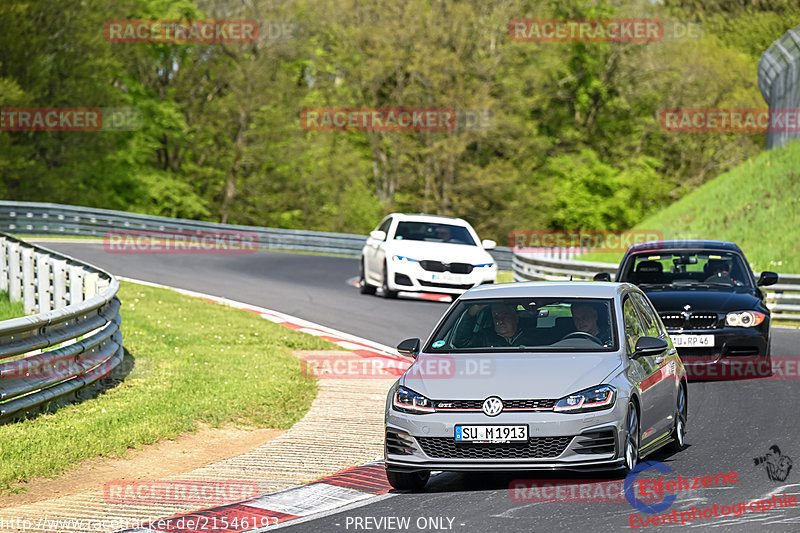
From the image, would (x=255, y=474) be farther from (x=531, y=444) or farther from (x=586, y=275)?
(x=586, y=275)

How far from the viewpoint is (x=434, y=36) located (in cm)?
5619

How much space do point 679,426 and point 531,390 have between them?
2.33 metres

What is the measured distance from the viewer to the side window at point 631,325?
9203 millimetres

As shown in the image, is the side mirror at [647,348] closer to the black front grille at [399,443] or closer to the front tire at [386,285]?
the black front grille at [399,443]

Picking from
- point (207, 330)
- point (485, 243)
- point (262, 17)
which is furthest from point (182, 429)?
point (262, 17)

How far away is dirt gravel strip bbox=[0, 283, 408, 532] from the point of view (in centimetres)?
766

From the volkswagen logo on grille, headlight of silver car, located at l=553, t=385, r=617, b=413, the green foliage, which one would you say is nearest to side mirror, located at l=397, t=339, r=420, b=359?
the volkswagen logo on grille

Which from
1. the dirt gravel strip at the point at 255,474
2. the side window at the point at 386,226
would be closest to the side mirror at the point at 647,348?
the dirt gravel strip at the point at 255,474

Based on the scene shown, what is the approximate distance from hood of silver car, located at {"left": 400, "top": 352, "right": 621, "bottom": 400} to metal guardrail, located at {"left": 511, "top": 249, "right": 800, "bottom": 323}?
14.7 m

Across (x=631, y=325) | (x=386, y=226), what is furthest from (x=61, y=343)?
(x=386, y=226)

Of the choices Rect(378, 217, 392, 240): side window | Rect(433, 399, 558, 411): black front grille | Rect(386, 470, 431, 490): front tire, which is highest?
Rect(433, 399, 558, 411): black front grille

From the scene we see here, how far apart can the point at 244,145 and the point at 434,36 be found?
12.9 meters

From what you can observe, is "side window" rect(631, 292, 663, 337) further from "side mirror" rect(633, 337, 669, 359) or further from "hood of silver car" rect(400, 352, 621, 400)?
"hood of silver car" rect(400, 352, 621, 400)

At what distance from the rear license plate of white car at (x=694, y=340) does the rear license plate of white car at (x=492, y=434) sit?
20.7ft
